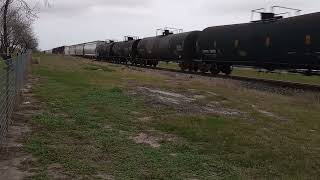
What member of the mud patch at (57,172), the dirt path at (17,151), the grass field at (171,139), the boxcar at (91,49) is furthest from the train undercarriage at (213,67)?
the boxcar at (91,49)

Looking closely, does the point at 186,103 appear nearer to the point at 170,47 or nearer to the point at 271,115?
the point at 271,115

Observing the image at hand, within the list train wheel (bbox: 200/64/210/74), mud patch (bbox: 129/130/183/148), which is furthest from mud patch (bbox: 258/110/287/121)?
train wheel (bbox: 200/64/210/74)

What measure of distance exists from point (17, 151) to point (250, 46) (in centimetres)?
2211

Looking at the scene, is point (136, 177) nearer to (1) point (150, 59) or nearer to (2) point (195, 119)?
(2) point (195, 119)

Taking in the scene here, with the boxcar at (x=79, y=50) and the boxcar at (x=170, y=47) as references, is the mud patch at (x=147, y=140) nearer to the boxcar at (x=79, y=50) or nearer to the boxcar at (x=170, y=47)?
the boxcar at (x=170, y=47)

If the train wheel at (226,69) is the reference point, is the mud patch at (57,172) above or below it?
above

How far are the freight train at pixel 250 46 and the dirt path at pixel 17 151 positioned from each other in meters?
14.6

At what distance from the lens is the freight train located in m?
23.5

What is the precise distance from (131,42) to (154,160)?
4958cm

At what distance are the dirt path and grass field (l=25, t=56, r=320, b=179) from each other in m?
0.17

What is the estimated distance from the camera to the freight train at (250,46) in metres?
23.5

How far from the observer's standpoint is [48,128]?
10.3 meters

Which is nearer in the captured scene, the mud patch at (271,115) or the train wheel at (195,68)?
the mud patch at (271,115)

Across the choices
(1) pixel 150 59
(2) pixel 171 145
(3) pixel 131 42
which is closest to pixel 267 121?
(2) pixel 171 145
